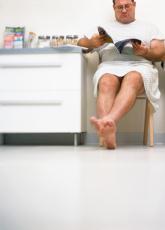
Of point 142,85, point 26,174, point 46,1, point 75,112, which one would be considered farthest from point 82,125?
point 26,174

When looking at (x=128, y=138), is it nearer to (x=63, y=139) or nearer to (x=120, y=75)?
(x=63, y=139)

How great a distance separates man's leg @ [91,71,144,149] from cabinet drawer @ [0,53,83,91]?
17.2 inches

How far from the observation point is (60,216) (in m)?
1.02

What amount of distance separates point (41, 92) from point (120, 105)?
0.73 meters

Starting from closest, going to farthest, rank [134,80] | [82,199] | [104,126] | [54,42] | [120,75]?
[82,199] → [104,126] → [134,80] → [120,75] → [54,42]

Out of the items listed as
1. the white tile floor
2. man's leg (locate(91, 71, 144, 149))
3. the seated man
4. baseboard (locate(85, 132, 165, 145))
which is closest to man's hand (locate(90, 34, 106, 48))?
the seated man

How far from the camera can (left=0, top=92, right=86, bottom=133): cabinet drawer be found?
274cm

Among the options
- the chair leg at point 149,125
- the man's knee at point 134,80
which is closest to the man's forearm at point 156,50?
the man's knee at point 134,80

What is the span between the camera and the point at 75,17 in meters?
3.24

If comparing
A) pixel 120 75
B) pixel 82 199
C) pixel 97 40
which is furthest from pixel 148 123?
pixel 82 199

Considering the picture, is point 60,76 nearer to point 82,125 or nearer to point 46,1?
point 82,125

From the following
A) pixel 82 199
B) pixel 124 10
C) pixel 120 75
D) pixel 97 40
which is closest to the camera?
pixel 82 199

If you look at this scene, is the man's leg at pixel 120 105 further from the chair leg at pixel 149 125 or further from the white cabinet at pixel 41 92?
the white cabinet at pixel 41 92

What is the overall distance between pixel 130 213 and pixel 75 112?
1.77 meters
